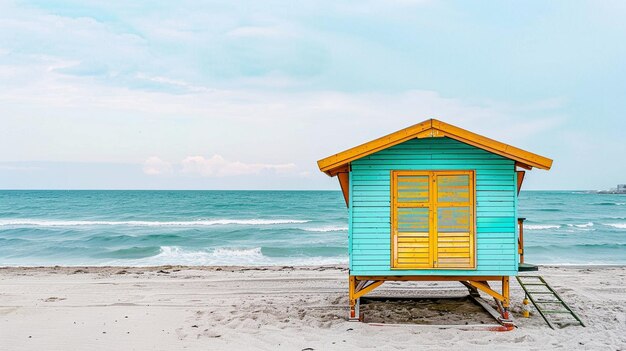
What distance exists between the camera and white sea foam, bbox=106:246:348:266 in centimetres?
2162

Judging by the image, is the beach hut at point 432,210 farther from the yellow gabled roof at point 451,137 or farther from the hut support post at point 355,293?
the hut support post at point 355,293

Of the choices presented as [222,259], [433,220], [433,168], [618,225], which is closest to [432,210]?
[433,220]

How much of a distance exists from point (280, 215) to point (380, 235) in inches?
1694

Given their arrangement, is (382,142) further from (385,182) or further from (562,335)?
(562,335)

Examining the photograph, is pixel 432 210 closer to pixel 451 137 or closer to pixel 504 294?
pixel 451 137

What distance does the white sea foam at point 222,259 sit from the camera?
21.6 meters

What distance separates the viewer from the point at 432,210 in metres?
8.97

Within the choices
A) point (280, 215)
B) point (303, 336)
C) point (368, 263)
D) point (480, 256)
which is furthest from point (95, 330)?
point (280, 215)

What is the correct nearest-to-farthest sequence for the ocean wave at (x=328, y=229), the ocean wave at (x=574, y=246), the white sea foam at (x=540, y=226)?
the ocean wave at (x=574, y=246)
the ocean wave at (x=328, y=229)
the white sea foam at (x=540, y=226)

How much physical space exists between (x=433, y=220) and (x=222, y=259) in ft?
50.9

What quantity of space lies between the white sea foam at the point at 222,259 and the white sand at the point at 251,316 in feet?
19.5

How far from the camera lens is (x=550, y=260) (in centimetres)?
2272

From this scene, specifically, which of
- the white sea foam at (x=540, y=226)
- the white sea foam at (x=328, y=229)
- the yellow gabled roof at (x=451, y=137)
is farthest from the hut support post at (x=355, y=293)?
the white sea foam at (x=540, y=226)

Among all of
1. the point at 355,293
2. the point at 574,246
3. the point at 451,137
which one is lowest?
the point at 574,246
